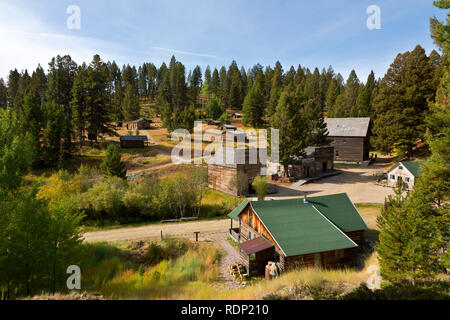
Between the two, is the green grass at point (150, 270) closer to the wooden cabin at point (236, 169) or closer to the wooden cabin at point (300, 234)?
the wooden cabin at point (300, 234)

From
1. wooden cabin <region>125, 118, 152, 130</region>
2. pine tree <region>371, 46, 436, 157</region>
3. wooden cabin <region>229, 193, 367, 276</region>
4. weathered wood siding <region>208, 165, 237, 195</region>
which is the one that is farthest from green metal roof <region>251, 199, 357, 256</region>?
wooden cabin <region>125, 118, 152, 130</region>

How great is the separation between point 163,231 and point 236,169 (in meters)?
12.2

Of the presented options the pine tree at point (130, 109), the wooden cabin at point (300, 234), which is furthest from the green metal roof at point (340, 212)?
the pine tree at point (130, 109)

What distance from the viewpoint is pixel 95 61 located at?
51156 mm

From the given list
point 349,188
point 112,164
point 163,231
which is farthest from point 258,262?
point 112,164

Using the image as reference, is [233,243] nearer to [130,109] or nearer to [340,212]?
[340,212]

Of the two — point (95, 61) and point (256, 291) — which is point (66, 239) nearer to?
point (256, 291)

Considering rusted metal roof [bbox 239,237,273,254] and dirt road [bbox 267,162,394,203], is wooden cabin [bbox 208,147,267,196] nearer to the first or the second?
dirt road [bbox 267,162,394,203]

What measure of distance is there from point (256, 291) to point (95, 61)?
56.0 m

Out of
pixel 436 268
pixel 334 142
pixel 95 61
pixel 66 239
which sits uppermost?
pixel 95 61

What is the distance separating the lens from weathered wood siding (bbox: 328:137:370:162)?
47.3 metres

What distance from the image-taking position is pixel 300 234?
49.7 ft
